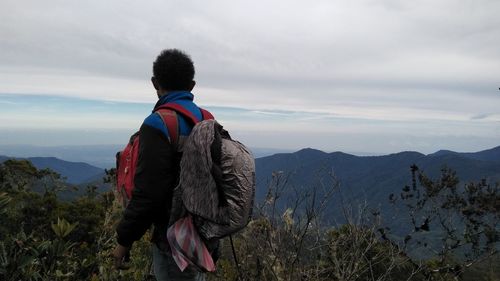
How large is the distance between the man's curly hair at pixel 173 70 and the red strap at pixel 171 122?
0.23 metres

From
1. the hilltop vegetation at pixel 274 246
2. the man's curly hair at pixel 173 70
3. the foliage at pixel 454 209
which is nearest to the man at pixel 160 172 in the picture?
the man's curly hair at pixel 173 70

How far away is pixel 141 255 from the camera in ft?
14.2

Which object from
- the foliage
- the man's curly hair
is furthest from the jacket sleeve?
the foliage

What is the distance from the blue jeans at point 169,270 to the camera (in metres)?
2.54

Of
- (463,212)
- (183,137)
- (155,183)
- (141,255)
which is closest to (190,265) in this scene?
(155,183)

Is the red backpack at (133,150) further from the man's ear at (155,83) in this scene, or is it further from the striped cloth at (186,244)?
the striped cloth at (186,244)

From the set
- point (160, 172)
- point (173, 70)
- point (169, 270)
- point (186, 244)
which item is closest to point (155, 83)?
point (173, 70)

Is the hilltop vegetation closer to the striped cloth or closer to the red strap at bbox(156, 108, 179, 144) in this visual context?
the striped cloth

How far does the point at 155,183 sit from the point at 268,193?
5.45ft

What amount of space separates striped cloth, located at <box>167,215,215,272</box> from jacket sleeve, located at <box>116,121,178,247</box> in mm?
139

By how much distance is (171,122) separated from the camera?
240 centimetres

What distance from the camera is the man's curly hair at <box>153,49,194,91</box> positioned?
8.45 feet

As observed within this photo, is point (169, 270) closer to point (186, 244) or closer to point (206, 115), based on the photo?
point (186, 244)

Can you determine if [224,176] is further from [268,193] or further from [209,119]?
[268,193]
